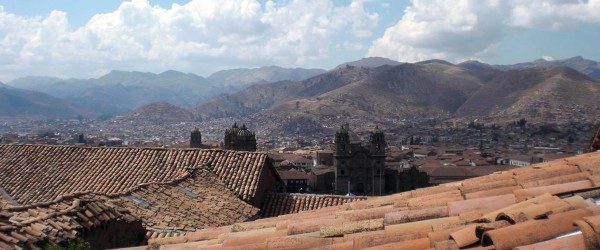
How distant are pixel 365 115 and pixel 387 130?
2833cm

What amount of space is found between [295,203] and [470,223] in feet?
34.7

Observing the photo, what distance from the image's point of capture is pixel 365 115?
171 m

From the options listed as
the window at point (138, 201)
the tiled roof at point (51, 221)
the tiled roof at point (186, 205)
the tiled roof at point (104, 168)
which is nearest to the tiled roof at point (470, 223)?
the tiled roof at point (51, 221)

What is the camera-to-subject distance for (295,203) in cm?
1361

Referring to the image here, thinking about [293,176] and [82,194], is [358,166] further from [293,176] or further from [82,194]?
[82,194]

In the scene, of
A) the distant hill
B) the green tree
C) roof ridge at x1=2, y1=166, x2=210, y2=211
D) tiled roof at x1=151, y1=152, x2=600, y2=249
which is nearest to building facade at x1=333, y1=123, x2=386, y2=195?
roof ridge at x1=2, y1=166, x2=210, y2=211

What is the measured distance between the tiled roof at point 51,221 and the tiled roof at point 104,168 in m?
5.05

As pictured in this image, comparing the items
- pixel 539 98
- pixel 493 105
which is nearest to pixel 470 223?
pixel 539 98

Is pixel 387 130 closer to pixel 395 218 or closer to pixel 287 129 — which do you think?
pixel 287 129

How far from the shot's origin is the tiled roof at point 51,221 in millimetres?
5691

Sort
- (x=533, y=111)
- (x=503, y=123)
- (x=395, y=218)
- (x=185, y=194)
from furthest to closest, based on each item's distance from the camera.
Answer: (x=533, y=111), (x=503, y=123), (x=185, y=194), (x=395, y=218)

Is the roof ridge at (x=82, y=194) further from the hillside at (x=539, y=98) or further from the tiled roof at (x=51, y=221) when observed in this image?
the hillside at (x=539, y=98)

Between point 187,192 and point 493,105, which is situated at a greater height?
point 187,192

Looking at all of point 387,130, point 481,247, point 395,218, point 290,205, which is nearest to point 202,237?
point 395,218
